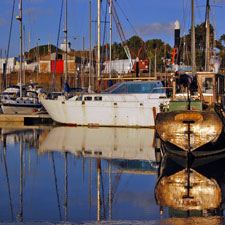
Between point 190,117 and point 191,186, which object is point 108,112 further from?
point 191,186

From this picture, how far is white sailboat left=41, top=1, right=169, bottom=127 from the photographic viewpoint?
29781mm

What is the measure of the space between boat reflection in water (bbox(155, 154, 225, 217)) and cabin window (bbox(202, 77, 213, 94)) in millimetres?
6117

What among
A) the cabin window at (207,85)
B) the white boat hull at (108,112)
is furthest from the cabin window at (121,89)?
the cabin window at (207,85)

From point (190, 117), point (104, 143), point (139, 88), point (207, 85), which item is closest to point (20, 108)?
point (139, 88)

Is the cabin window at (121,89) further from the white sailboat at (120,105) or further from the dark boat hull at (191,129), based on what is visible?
the dark boat hull at (191,129)

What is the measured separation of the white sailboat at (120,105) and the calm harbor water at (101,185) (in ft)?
23.6

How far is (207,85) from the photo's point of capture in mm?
23297

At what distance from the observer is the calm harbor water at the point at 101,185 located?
32.0 ft

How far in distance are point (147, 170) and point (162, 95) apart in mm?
13962

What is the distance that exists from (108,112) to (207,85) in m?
9.17

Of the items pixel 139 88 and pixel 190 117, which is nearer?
pixel 190 117

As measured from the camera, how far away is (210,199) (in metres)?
11.3

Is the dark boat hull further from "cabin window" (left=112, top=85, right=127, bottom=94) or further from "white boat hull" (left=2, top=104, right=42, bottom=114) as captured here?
"white boat hull" (left=2, top=104, right=42, bottom=114)

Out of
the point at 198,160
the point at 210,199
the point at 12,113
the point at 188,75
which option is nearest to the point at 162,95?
the point at 188,75
